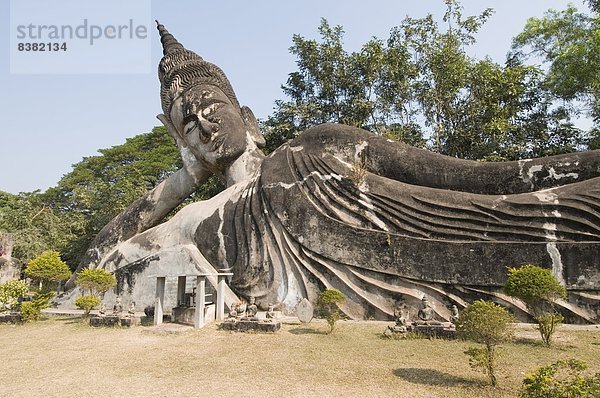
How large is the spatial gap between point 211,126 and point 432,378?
299 inches

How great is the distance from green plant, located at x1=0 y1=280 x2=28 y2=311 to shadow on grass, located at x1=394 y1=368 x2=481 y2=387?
7.45m

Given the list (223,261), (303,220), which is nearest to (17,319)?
(223,261)

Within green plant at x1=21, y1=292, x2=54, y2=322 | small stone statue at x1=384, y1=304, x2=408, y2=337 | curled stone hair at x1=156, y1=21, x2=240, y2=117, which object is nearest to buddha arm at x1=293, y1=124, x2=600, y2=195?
small stone statue at x1=384, y1=304, x2=408, y2=337

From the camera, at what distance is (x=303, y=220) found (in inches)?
324

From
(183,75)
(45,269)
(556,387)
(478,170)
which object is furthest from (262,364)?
(183,75)

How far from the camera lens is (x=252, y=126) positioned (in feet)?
36.8

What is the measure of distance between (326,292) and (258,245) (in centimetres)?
198

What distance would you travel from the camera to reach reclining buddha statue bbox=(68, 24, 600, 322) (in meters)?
6.86

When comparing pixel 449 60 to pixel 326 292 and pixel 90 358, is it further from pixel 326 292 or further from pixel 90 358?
pixel 90 358

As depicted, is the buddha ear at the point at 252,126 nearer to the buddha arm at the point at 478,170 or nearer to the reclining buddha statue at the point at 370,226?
the reclining buddha statue at the point at 370,226

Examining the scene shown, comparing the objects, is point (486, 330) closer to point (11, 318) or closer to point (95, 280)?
point (95, 280)

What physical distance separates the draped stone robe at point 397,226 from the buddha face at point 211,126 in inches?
48.1

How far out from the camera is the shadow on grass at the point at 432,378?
13.3 feet

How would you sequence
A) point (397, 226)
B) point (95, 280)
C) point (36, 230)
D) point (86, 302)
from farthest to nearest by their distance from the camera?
point (36, 230), point (95, 280), point (86, 302), point (397, 226)
